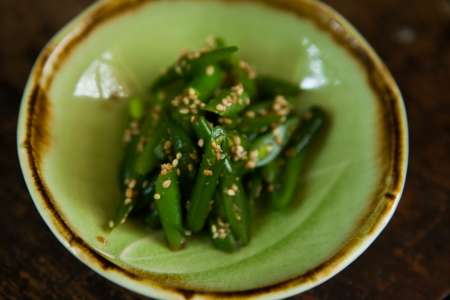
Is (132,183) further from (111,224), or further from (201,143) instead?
(201,143)

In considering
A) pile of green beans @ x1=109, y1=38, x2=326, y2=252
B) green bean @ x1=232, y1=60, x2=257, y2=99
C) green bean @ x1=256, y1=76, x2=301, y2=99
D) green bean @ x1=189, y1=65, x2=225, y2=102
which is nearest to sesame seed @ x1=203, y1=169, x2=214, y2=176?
pile of green beans @ x1=109, y1=38, x2=326, y2=252

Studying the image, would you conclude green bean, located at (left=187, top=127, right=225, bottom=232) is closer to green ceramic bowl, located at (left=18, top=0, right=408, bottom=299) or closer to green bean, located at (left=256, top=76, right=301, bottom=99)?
green ceramic bowl, located at (left=18, top=0, right=408, bottom=299)

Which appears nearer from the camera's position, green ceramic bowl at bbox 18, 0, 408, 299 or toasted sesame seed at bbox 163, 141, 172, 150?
green ceramic bowl at bbox 18, 0, 408, 299

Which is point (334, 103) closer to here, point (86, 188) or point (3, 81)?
point (86, 188)

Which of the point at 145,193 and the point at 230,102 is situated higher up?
the point at 230,102

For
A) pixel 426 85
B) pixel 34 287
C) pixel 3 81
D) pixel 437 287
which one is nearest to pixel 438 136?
pixel 426 85

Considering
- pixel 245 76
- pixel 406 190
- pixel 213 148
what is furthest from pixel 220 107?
pixel 406 190

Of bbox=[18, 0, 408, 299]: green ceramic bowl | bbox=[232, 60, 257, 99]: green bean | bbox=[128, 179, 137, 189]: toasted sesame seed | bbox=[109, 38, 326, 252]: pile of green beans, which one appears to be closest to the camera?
bbox=[18, 0, 408, 299]: green ceramic bowl
